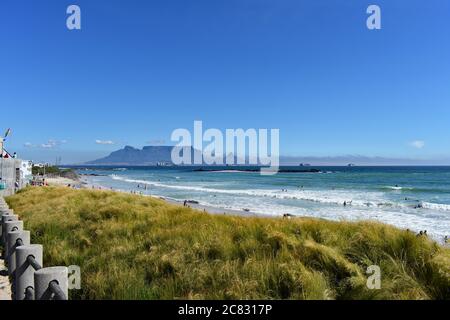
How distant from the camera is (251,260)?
4602mm

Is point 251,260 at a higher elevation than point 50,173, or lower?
higher

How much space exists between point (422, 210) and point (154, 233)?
1114 inches

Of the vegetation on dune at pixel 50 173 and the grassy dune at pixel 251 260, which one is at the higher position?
the grassy dune at pixel 251 260

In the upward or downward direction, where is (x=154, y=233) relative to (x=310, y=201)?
upward

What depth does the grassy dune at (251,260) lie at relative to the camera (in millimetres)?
3988

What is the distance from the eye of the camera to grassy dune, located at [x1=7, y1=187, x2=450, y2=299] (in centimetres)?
399

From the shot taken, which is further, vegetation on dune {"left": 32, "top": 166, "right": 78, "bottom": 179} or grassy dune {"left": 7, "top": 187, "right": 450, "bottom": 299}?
vegetation on dune {"left": 32, "top": 166, "right": 78, "bottom": 179}

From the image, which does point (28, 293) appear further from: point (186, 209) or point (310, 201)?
point (310, 201)

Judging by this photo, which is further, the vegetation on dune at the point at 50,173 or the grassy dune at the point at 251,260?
the vegetation on dune at the point at 50,173

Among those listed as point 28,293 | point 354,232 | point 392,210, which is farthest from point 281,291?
point 392,210

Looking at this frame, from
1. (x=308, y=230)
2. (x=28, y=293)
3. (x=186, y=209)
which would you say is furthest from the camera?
(x=186, y=209)

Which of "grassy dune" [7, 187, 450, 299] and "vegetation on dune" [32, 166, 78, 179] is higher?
"grassy dune" [7, 187, 450, 299]
